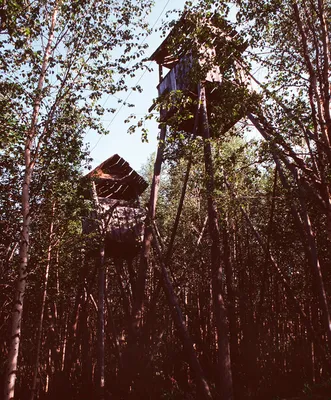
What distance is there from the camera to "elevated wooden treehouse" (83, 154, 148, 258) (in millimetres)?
12023

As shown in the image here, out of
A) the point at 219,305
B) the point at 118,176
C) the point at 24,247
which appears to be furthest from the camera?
the point at 118,176

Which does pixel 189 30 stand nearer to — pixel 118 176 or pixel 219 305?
pixel 219 305

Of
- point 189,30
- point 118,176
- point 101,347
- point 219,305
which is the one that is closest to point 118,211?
point 118,176

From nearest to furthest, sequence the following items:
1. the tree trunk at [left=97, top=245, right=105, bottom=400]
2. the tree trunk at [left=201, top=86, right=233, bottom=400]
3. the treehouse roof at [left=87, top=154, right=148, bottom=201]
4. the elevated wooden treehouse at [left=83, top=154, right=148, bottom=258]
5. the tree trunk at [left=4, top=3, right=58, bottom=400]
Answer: the tree trunk at [left=4, top=3, right=58, bottom=400] < the tree trunk at [left=201, top=86, right=233, bottom=400] < the tree trunk at [left=97, top=245, right=105, bottom=400] < the elevated wooden treehouse at [left=83, top=154, right=148, bottom=258] < the treehouse roof at [left=87, top=154, right=148, bottom=201]

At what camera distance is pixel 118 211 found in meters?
12.4

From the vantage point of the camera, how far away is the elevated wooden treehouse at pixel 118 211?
12.0 meters

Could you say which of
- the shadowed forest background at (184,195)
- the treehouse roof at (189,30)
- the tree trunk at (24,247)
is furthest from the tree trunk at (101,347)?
the treehouse roof at (189,30)

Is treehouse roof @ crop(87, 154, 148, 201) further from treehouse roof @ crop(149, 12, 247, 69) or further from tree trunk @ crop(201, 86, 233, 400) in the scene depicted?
treehouse roof @ crop(149, 12, 247, 69)

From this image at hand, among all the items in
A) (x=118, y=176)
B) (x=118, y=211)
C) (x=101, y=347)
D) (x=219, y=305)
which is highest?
(x=118, y=176)

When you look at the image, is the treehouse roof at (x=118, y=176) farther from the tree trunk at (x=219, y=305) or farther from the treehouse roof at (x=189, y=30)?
the treehouse roof at (x=189, y=30)

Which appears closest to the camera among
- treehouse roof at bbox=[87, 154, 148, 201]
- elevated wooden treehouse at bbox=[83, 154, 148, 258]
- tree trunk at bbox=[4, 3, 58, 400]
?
tree trunk at bbox=[4, 3, 58, 400]

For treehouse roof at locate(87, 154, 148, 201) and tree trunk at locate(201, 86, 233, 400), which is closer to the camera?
tree trunk at locate(201, 86, 233, 400)

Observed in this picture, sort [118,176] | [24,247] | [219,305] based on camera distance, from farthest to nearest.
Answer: [118,176] → [219,305] → [24,247]

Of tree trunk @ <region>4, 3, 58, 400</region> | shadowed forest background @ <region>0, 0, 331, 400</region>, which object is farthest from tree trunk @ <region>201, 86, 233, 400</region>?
tree trunk @ <region>4, 3, 58, 400</region>
